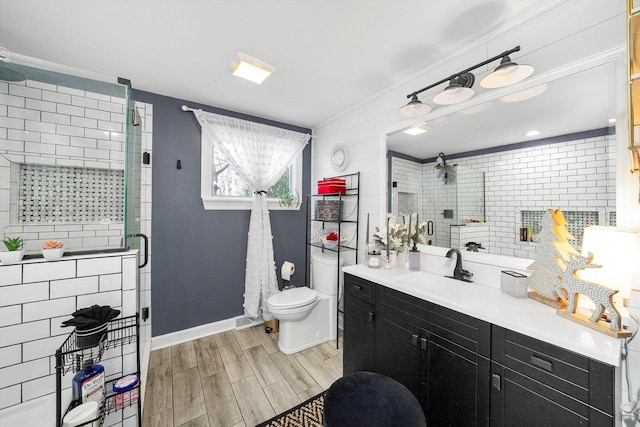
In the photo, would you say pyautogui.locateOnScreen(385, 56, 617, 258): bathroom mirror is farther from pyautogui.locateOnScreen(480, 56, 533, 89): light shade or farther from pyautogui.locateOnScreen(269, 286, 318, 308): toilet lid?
pyautogui.locateOnScreen(269, 286, 318, 308): toilet lid

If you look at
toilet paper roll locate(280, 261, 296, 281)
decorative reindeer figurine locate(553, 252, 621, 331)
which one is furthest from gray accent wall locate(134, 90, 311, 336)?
decorative reindeer figurine locate(553, 252, 621, 331)

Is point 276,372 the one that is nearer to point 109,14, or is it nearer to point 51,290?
point 51,290

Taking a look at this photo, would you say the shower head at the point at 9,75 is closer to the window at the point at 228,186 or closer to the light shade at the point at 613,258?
the window at the point at 228,186

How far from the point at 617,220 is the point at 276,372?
229 centimetres

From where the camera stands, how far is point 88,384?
3.66 ft

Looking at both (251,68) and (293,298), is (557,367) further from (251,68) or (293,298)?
(251,68)

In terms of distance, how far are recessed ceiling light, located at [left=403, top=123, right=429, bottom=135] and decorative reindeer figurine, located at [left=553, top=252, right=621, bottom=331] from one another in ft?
3.96

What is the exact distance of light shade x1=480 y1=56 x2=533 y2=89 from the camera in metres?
1.18

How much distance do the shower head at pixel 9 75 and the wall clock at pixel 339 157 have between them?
2.36 m

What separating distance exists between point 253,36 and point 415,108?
1181mm

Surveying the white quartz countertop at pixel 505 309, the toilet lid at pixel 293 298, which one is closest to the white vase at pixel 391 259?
the white quartz countertop at pixel 505 309

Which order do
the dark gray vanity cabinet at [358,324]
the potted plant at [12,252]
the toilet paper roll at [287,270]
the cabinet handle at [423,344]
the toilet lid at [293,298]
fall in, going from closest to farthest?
1. the potted plant at [12,252]
2. the cabinet handle at [423,344]
3. the dark gray vanity cabinet at [358,324]
4. the toilet lid at [293,298]
5. the toilet paper roll at [287,270]

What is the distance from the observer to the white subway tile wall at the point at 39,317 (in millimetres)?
1130

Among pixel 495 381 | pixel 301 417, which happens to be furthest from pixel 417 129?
pixel 301 417
